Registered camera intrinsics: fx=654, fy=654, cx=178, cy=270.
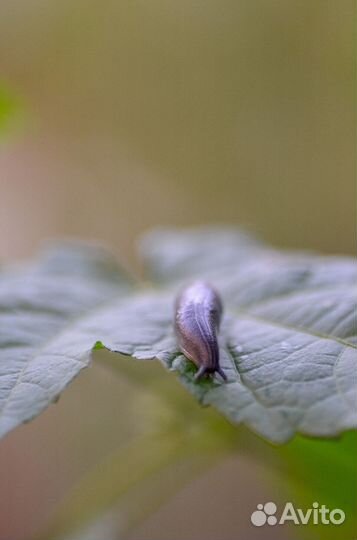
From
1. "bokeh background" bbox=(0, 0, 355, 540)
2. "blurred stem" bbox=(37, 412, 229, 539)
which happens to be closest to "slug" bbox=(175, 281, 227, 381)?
"blurred stem" bbox=(37, 412, 229, 539)

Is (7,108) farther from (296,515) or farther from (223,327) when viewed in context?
(296,515)

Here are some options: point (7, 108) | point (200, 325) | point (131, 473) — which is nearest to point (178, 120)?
point (7, 108)

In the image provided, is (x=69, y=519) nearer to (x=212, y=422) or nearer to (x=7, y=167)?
(x=212, y=422)

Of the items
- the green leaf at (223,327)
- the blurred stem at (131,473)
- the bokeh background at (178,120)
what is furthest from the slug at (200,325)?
the bokeh background at (178,120)

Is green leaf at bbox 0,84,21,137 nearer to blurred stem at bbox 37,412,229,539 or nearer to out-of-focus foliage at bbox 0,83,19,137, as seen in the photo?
out-of-focus foliage at bbox 0,83,19,137

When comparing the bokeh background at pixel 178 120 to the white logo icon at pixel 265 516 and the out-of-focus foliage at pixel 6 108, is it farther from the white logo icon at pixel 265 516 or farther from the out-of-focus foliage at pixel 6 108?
the white logo icon at pixel 265 516

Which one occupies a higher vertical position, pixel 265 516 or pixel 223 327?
pixel 223 327
